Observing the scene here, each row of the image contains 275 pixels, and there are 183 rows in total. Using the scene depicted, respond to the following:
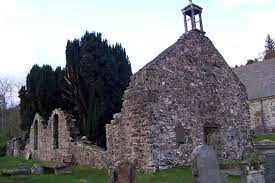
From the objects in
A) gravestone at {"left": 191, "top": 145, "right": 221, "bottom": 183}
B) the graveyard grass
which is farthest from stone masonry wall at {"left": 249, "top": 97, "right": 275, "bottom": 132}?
gravestone at {"left": 191, "top": 145, "right": 221, "bottom": 183}

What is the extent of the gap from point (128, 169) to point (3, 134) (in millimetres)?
37260

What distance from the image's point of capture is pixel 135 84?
15.8 meters

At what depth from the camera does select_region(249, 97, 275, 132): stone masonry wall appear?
34688 mm

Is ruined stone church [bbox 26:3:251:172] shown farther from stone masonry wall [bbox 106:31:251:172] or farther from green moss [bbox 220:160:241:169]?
green moss [bbox 220:160:241:169]

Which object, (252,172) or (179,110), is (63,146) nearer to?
(179,110)

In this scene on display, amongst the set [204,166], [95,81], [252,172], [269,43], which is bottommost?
[252,172]

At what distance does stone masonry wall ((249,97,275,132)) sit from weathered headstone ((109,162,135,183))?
27.8 metres

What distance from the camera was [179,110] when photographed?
1653 cm

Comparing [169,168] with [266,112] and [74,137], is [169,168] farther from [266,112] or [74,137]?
[266,112]

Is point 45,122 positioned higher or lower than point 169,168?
higher

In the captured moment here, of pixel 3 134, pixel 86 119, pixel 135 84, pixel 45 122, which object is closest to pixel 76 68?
pixel 86 119

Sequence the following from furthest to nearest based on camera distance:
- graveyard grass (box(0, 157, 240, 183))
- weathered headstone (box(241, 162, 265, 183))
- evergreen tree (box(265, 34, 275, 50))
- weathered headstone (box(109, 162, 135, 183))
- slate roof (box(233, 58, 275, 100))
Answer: evergreen tree (box(265, 34, 275, 50)), slate roof (box(233, 58, 275, 100)), graveyard grass (box(0, 157, 240, 183)), weathered headstone (box(241, 162, 265, 183)), weathered headstone (box(109, 162, 135, 183))

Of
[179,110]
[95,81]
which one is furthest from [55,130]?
[179,110]

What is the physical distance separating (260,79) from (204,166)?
99.2ft
